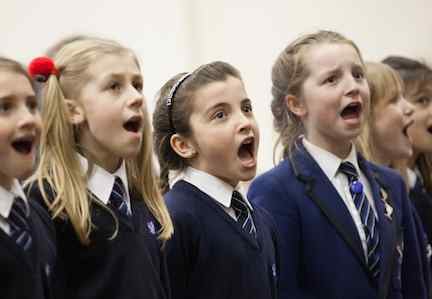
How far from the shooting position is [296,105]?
2.62m

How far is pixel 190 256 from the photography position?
2.19 metres

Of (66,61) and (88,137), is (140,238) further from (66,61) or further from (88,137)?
(66,61)

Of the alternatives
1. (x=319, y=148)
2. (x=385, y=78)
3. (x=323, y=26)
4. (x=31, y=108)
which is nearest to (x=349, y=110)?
(x=319, y=148)

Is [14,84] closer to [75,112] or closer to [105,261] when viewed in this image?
[75,112]

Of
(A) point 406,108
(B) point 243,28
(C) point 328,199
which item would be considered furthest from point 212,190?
(B) point 243,28

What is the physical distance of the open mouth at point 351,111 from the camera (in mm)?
2533

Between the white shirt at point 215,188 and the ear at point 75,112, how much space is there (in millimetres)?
345

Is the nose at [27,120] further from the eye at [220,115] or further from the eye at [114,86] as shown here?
the eye at [220,115]

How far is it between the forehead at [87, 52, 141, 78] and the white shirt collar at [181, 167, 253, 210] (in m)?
0.31

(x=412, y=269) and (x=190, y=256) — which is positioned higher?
(x=190, y=256)

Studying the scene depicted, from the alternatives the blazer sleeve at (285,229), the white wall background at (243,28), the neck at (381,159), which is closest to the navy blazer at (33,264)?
the blazer sleeve at (285,229)

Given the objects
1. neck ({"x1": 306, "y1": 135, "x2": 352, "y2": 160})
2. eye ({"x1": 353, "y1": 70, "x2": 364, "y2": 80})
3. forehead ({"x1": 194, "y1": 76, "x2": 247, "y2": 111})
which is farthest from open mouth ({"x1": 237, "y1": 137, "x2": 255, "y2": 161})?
eye ({"x1": 353, "y1": 70, "x2": 364, "y2": 80})

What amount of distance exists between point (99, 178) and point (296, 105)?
74 cm

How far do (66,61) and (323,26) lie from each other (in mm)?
2256
